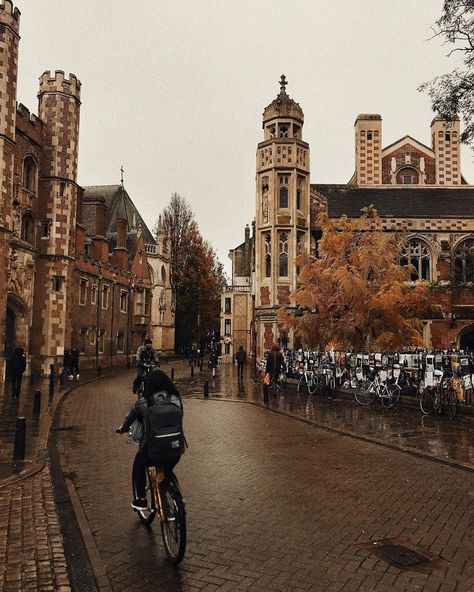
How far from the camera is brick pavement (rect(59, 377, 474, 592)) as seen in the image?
479 cm

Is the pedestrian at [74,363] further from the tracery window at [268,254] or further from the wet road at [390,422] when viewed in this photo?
the tracery window at [268,254]

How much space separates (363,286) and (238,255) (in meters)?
38.2

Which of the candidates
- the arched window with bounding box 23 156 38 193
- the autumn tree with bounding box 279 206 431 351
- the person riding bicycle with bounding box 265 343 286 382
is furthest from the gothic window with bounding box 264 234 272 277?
the arched window with bounding box 23 156 38 193

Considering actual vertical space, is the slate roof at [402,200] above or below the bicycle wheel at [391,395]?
above

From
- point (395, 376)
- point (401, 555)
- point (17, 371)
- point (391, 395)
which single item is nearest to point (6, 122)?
point (17, 371)

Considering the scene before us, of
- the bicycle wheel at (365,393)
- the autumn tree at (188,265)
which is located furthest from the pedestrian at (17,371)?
the autumn tree at (188,265)

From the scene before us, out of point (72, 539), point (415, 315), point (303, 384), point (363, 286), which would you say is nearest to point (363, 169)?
point (415, 315)

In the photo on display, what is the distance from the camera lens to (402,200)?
121 feet

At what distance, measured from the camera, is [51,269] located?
31031 millimetres

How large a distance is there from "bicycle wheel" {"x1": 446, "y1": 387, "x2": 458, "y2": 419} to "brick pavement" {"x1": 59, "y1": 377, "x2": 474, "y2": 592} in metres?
4.50

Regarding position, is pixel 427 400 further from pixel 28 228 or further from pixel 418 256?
pixel 28 228

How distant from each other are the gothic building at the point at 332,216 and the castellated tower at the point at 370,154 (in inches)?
100

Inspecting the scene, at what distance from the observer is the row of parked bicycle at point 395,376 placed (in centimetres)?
1489

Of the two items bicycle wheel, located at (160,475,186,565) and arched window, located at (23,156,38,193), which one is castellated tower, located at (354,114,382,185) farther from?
bicycle wheel, located at (160,475,186,565)
